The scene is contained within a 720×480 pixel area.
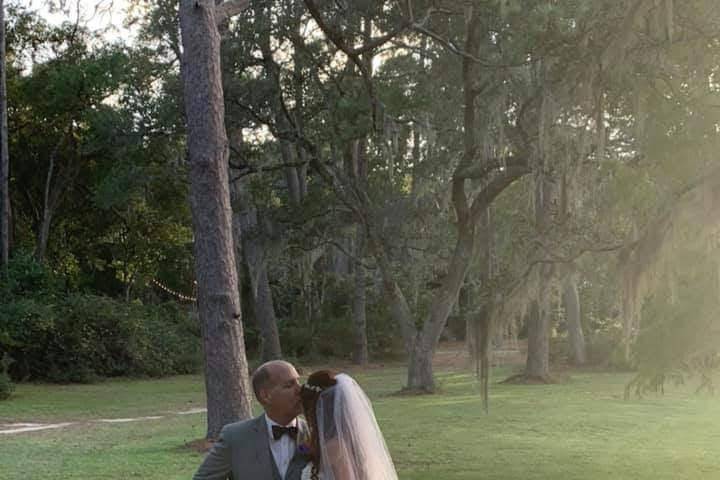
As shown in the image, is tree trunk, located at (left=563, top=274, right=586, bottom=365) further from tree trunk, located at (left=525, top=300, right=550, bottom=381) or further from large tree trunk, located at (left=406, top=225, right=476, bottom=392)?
large tree trunk, located at (left=406, top=225, right=476, bottom=392)

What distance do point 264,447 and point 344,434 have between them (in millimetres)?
267

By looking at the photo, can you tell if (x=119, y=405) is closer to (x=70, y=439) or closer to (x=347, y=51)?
(x=70, y=439)

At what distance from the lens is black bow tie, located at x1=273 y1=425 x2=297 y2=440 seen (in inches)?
127

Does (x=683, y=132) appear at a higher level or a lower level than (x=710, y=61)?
lower

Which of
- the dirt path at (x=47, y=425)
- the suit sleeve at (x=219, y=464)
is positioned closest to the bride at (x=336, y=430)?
the suit sleeve at (x=219, y=464)

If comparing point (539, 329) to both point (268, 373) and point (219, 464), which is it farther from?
point (268, 373)

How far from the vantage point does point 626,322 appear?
879 cm

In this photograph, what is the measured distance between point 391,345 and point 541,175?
1842cm

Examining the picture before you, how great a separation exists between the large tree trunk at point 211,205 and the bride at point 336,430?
6.52m

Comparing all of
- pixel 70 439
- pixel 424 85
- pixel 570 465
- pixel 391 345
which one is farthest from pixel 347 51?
pixel 391 345

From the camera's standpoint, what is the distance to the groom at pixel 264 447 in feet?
10.5

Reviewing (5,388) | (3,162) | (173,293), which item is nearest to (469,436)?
(5,388)

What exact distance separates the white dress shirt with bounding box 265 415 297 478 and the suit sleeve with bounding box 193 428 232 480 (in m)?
0.14

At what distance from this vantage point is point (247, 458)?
128 inches
